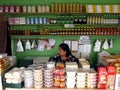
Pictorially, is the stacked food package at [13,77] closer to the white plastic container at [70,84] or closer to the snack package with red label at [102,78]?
the white plastic container at [70,84]

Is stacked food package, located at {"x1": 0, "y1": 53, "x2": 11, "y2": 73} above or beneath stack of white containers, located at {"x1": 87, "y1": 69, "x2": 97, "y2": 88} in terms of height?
above

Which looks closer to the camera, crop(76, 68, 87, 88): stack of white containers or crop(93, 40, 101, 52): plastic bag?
crop(76, 68, 87, 88): stack of white containers

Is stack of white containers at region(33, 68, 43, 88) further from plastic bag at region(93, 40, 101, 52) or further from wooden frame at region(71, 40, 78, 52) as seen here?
plastic bag at region(93, 40, 101, 52)

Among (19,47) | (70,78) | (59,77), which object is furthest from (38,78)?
(19,47)

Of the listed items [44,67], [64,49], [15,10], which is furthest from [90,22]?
[44,67]

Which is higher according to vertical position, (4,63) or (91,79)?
(4,63)

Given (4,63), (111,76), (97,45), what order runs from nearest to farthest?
(111,76)
(4,63)
(97,45)

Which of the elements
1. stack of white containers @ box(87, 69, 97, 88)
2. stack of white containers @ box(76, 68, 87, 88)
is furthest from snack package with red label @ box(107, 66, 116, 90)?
stack of white containers @ box(76, 68, 87, 88)

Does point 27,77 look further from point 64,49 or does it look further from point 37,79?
point 64,49

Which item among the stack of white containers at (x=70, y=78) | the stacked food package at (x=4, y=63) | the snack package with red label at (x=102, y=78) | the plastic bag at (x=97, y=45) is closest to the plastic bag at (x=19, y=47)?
the plastic bag at (x=97, y=45)

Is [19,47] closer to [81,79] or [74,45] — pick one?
[74,45]

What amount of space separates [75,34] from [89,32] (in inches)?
14.6

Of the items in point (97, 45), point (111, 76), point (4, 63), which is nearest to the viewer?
point (111, 76)

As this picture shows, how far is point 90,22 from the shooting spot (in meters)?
5.26
